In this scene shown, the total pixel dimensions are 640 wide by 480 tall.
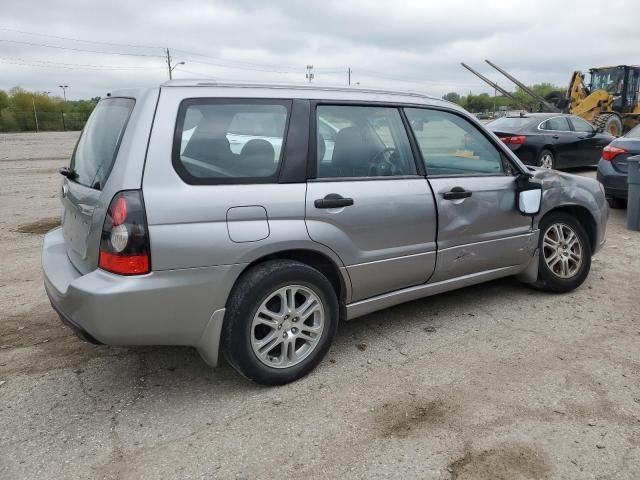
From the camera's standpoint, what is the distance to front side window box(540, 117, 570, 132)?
12438 mm

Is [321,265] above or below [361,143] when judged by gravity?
below

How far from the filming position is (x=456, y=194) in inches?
151

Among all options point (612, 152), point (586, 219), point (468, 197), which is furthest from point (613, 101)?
point (468, 197)

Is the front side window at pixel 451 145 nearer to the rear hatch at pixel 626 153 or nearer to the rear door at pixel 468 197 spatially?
the rear door at pixel 468 197

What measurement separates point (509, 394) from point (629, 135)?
6.59m

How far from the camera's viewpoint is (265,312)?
3088mm

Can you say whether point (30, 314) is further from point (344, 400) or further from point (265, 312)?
point (344, 400)

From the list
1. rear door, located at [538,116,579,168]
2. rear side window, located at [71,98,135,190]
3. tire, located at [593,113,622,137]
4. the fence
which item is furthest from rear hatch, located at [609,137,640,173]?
the fence

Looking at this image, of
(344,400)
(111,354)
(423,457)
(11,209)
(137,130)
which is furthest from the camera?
(11,209)

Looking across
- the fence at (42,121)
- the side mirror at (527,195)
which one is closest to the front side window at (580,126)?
the side mirror at (527,195)

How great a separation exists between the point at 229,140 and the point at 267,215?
0.47 metres

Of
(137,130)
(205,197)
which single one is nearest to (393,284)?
(205,197)

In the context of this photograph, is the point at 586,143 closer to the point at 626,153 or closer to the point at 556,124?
the point at 556,124

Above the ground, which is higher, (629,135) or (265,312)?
(629,135)
